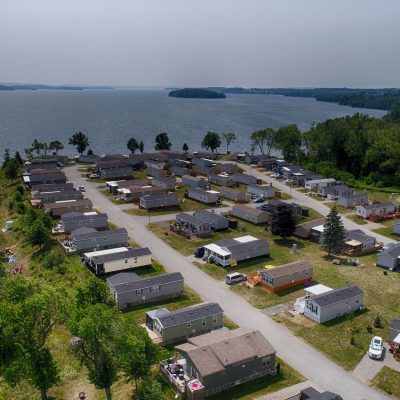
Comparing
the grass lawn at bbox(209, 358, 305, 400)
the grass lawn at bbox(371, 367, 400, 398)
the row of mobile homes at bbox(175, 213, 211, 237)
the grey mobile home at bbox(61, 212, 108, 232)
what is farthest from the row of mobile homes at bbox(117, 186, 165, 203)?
the grass lawn at bbox(371, 367, 400, 398)

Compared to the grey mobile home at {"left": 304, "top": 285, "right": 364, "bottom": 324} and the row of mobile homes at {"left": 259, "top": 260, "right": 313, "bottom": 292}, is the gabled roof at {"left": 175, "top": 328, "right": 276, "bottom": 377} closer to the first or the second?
the grey mobile home at {"left": 304, "top": 285, "right": 364, "bottom": 324}

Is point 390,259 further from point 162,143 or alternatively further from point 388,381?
point 162,143


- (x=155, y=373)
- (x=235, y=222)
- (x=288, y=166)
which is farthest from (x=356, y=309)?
(x=288, y=166)

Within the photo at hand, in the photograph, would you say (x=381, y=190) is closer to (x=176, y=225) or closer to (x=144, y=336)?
(x=176, y=225)

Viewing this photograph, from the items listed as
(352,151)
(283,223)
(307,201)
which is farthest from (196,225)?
(352,151)

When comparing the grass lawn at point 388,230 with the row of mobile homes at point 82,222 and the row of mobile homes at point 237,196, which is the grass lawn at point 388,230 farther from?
the row of mobile homes at point 82,222

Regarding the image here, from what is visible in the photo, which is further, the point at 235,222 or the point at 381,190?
the point at 381,190
